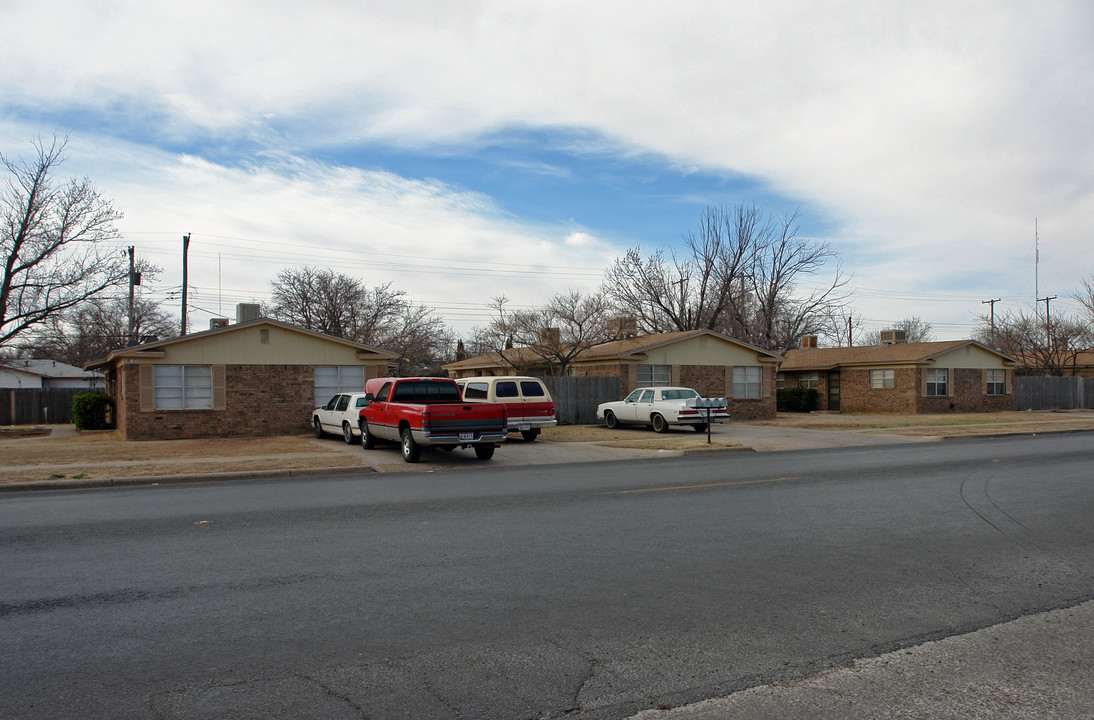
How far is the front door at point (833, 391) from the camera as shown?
41531mm

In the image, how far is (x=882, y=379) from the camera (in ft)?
128

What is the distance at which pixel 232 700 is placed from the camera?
13.2 ft

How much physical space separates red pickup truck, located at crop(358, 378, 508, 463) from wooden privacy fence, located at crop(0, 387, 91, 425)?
79.3ft

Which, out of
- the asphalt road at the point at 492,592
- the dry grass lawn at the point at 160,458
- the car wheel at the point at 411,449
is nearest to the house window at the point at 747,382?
the dry grass lawn at the point at 160,458

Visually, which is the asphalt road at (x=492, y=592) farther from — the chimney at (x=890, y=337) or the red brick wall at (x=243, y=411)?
the chimney at (x=890, y=337)

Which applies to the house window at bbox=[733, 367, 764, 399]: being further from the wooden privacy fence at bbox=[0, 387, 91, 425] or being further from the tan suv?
the wooden privacy fence at bbox=[0, 387, 91, 425]

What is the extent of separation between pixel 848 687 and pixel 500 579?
9.64ft

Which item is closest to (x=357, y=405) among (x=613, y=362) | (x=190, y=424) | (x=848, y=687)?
(x=190, y=424)

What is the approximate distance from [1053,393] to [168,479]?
44332mm

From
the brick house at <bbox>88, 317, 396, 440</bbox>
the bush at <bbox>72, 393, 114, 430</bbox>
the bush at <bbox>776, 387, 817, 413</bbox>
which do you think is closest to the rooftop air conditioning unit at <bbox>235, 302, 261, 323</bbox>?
the brick house at <bbox>88, 317, 396, 440</bbox>

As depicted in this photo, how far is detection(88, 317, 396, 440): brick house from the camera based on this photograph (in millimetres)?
22547

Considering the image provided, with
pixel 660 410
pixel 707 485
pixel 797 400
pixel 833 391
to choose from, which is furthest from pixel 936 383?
pixel 707 485

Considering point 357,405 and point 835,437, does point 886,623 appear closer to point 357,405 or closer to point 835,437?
point 357,405

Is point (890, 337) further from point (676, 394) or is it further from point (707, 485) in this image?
point (707, 485)
